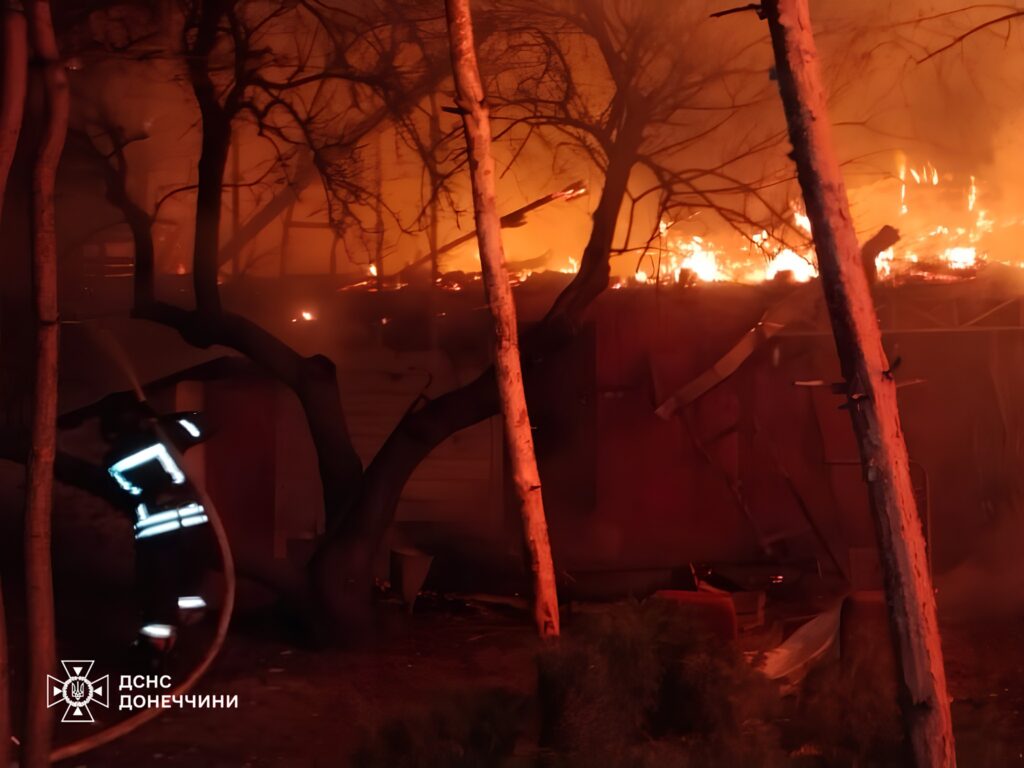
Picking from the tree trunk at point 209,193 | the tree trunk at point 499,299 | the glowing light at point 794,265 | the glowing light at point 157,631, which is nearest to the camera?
the tree trunk at point 499,299

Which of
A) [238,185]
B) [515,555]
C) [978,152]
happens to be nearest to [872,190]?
[978,152]

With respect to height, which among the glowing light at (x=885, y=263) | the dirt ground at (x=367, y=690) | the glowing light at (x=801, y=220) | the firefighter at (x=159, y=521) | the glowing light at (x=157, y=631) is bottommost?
the dirt ground at (x=367, y=690)

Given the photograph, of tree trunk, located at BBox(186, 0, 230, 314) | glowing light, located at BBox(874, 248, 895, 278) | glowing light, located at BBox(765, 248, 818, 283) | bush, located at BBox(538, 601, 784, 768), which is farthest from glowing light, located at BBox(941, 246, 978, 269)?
tree trunk, located at BBox(186, 0, 230, 314)

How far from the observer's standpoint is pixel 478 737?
201 inches

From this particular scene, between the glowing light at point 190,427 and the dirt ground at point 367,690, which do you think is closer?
the dirt ground at point 367,690

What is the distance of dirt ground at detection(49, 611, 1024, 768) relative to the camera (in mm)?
6133

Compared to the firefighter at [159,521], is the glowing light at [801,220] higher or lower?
higher

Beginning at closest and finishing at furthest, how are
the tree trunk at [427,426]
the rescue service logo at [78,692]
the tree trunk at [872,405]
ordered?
the tree trunk at [872,405] < the rescue service logo at [78,692] < the tree trunk at [427,426]

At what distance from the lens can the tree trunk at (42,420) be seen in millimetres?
5352

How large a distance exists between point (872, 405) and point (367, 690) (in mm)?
4685

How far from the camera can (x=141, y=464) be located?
8719mm

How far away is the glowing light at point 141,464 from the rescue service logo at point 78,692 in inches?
58.9

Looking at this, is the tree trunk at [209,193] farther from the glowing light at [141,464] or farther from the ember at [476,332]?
the glowing light at [141,464]

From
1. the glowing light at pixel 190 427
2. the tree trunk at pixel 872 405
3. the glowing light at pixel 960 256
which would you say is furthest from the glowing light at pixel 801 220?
the glowing light at pixel 190 427
